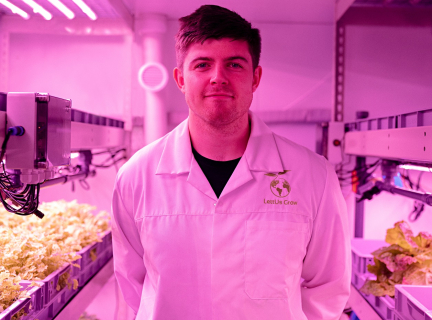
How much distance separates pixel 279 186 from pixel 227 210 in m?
0.22

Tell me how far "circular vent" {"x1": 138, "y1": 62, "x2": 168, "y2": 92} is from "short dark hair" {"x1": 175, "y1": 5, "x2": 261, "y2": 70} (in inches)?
A: 77.2

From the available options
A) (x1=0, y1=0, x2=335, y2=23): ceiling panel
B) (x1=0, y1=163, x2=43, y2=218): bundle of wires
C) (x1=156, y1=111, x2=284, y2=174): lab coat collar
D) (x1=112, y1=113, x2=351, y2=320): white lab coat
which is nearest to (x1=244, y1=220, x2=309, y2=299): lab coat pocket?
(x1=112, y1=113, x2=351, y2=320): white lab coat

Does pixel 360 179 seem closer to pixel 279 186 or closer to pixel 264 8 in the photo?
pixel 264 8

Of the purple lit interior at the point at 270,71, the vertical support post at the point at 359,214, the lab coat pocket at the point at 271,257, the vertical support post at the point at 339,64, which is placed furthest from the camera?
the purple lit interior at the point at 270,71

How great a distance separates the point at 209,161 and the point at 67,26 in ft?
9.27

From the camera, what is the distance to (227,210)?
4.58 ft

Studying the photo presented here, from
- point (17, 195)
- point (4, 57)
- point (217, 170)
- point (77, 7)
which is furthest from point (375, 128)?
point (4, 57)

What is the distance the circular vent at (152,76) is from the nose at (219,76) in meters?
2.10

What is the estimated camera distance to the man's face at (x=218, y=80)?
1.39 meters

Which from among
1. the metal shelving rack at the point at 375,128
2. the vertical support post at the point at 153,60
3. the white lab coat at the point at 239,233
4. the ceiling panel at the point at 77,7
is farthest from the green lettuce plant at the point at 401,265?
the ceiling panel at the point at 77,7

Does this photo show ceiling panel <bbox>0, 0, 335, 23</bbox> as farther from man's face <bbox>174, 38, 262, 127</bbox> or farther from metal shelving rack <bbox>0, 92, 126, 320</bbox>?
man's face <bbox>174, 38, 262, 127</bbox>

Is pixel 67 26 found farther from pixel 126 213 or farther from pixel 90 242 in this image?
pixel 126 213

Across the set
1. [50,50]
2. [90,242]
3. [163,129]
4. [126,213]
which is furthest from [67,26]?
[126,213]

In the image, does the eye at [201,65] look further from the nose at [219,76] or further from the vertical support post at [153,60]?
the vertical support post at [153,60]
